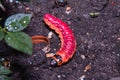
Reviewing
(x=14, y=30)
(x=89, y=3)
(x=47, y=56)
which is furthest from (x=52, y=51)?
(x=14, y=30)

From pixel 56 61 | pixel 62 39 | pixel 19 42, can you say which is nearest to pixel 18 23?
pixel 19 42

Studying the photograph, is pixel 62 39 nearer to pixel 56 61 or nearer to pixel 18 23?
pixel 56 61

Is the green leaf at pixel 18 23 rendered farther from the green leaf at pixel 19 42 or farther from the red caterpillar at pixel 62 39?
the red caterpillar at pixel 62 39

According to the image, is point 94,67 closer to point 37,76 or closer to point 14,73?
Result: point 37,76

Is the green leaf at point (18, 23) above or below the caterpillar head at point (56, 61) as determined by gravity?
above

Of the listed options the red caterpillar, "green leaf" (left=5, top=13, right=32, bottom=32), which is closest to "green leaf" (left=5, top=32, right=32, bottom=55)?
"green leaf" (left=5, top=13, right=32, bottom=32)

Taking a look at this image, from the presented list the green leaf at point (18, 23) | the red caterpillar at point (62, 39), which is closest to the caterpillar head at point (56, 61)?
the red caterpillar at point (62, 39)
